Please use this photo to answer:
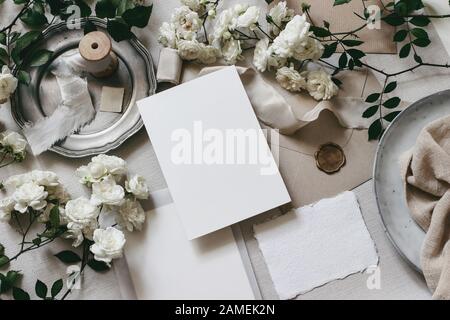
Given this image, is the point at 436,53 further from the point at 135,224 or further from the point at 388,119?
the point at 135,224

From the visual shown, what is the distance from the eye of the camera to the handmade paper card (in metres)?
0.77

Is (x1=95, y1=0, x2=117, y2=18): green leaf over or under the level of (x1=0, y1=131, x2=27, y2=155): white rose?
over

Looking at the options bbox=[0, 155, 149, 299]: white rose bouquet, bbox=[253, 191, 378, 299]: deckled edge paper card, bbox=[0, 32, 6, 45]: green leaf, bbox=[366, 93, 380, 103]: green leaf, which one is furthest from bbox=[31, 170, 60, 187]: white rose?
bbox=[366, 93, 380, 103]: green leaf

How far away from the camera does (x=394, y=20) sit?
82 centimetres

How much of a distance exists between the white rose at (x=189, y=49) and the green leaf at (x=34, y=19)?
10.2 inches

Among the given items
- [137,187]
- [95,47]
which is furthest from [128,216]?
[95,47]

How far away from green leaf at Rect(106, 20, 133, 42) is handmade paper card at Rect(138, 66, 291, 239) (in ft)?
0.41

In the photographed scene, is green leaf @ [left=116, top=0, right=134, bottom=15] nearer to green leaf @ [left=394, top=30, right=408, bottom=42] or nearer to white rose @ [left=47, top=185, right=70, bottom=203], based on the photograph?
white rose @ [left=47, top=185, right=70, bottom=203]

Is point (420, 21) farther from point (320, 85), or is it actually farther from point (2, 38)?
point (2, 38)

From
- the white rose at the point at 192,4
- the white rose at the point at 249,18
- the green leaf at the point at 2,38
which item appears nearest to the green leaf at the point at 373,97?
the white rose at the point at 249,18

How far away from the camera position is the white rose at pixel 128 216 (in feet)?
2.52

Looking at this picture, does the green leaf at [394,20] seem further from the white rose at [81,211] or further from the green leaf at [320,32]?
the white rose at [81,211]

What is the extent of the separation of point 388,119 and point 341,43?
161mm

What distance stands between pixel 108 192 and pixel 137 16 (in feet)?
1.04
